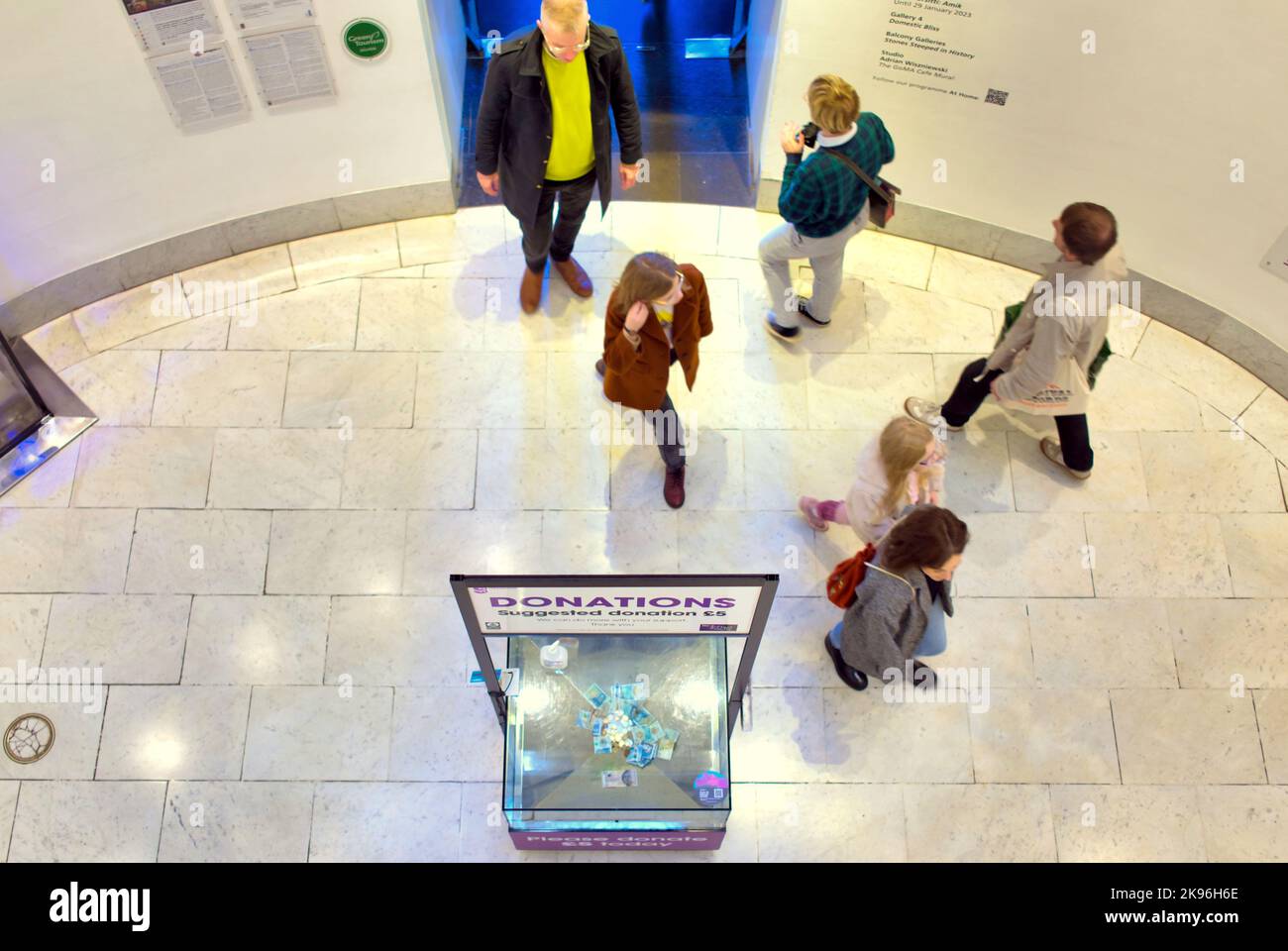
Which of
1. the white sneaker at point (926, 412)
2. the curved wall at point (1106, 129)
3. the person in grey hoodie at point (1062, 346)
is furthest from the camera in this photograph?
the white sneaker at point (926, 412)

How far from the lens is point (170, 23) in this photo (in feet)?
15.8

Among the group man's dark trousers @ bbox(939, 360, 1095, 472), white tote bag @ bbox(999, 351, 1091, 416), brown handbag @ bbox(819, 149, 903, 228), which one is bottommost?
man's dark trousers @ bbox(939, 360, 1095, 472)

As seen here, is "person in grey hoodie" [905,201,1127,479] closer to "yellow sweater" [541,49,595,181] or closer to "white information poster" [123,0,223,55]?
"yellow sweater" [541,49,595,181]

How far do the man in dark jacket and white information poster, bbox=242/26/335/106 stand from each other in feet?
3.47

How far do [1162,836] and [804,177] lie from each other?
11.1 feet

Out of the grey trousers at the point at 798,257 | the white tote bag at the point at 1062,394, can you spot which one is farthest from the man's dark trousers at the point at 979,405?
the grey trousers at the point at 798,257

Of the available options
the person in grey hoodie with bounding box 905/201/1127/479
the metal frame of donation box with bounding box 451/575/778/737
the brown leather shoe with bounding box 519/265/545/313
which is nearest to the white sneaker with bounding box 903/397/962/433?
the person in grey hoodie with bounding box 905/201/1127/479

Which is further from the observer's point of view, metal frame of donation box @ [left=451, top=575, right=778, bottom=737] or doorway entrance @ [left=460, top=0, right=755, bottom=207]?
doorway entrance @ [left=460, top=0, right=755, bottom=207]

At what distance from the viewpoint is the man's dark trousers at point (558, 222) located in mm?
5141

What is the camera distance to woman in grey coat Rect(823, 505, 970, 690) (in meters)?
3.74

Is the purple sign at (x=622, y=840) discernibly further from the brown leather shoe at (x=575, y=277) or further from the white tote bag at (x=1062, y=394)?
the brown leather shoe at (x=575, y=277)

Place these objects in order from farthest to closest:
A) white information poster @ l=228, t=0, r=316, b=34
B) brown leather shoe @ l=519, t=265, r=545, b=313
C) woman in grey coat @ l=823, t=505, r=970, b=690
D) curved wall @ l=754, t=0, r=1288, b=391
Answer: brown leather shoe @ l=519, t=265, r=545, b=313 → white information poster @ l=228, t=0, r=316, b=34 → curved wall @ l=754, t=0, r=1288, b=391 → woman in grey coat @ l=823, t=505, r=970, b=690

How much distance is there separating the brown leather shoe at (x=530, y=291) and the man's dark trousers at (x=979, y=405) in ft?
7.58
